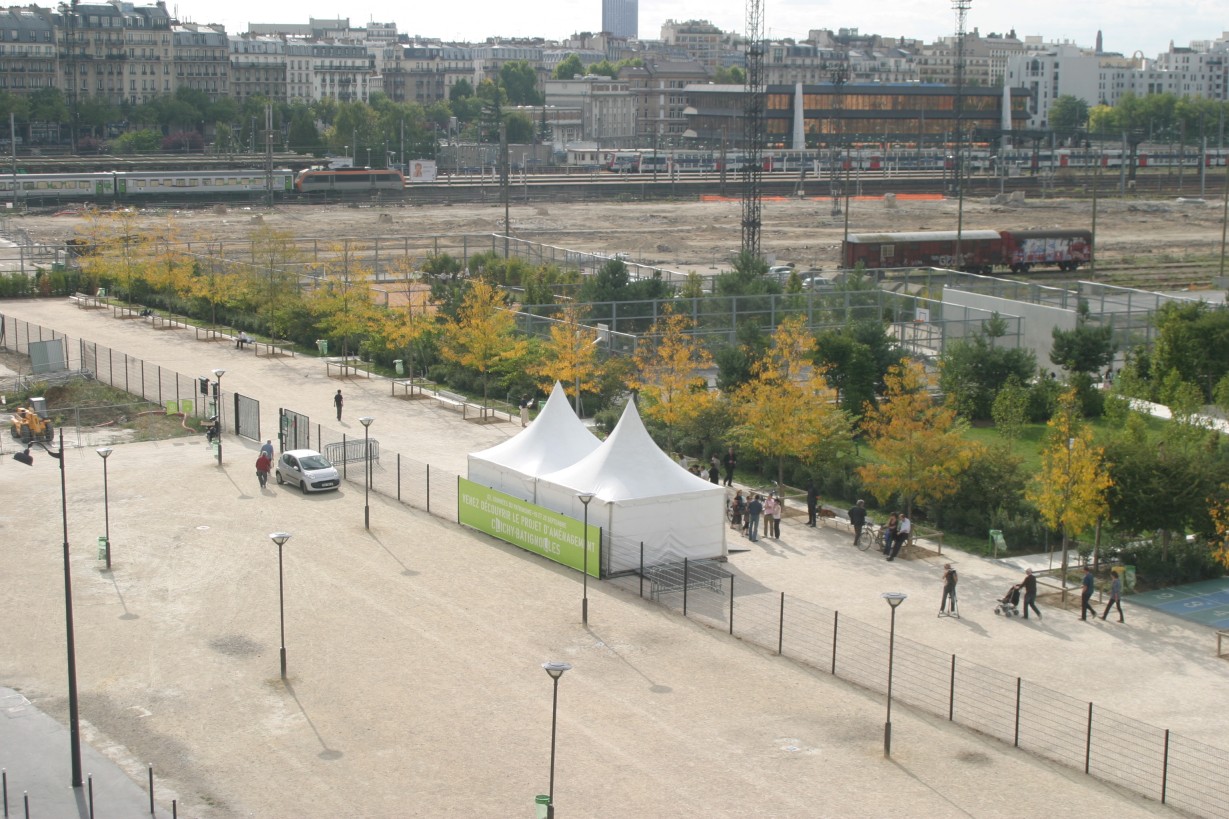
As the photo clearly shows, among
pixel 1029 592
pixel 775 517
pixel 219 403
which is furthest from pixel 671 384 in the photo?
pixel 1029 592

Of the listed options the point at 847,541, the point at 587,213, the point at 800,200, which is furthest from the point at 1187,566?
the point at 800,200

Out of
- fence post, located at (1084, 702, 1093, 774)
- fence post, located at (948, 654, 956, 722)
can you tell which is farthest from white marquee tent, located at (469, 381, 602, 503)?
fence post, located at (1084, 702, 1093, 774)

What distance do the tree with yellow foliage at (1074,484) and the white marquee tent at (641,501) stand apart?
6.38 m

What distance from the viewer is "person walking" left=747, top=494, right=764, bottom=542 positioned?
31.5 metres

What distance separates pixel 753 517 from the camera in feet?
103

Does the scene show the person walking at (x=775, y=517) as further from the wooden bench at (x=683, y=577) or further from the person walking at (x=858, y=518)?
the wooden bench at (x=683, y=577)

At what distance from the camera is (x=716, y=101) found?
188 meters

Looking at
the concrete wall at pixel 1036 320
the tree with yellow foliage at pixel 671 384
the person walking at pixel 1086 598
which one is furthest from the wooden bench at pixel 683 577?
the concrete wall at pixel 1036 320

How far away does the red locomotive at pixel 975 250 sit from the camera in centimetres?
8138

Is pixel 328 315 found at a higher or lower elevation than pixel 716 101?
lower

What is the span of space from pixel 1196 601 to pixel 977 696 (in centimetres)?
772

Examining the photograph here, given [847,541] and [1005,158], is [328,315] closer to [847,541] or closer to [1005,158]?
[847,541]

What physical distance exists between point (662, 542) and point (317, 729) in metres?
9.73

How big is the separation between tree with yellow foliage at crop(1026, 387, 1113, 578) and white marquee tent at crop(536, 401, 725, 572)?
6.38 metres
